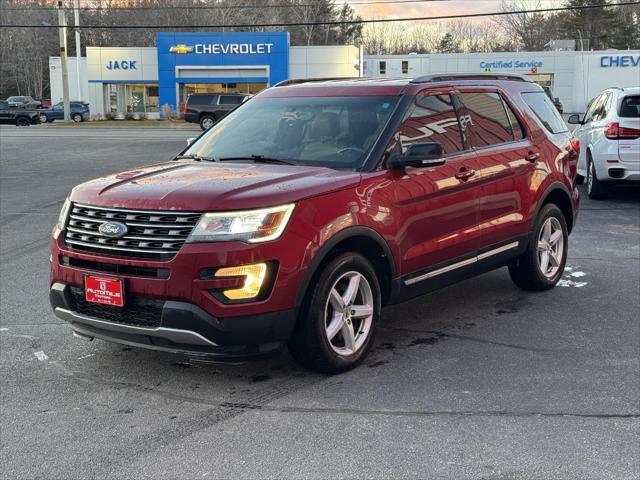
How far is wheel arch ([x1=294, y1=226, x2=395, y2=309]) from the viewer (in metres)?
4.39

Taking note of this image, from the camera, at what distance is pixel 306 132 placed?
544cm

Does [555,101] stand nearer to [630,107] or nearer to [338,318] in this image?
[630,107]

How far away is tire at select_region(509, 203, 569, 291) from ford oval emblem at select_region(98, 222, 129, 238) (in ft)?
12.0

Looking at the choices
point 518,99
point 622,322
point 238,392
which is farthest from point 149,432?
point 518,99

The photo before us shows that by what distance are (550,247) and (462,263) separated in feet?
5.18

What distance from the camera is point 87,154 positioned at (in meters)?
22.8

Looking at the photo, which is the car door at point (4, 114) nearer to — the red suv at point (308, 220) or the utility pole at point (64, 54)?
the utility pole at point (64, 54)

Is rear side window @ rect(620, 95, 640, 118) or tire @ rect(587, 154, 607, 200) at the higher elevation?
rear side window @ rect(620, 95, 640, 118)

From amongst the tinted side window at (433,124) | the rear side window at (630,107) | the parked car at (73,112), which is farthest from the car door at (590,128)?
the parked car at (73,112)

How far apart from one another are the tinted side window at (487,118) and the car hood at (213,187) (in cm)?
157

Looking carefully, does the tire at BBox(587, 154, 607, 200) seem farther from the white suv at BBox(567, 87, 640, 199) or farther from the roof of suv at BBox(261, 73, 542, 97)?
the roof of suv at BBox(261, 73, 542, 97)

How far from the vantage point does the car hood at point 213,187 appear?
4.22 meters

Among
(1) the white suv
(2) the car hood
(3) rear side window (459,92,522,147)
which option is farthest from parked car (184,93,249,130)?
(2) the car hood

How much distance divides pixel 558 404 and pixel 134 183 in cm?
285
